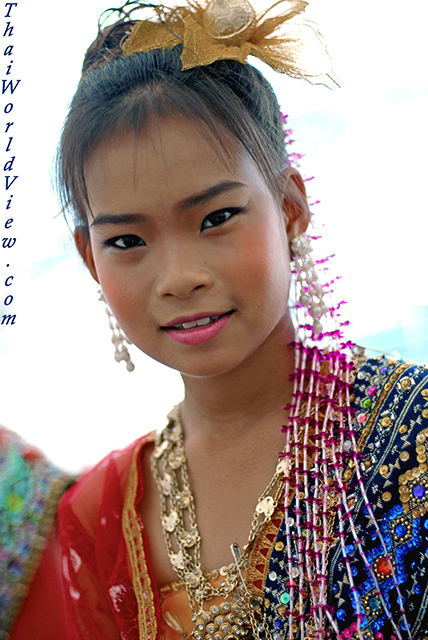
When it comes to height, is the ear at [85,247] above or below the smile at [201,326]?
above

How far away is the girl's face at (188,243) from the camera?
1.05m

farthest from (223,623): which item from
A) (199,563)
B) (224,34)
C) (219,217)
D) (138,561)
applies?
(224,34)

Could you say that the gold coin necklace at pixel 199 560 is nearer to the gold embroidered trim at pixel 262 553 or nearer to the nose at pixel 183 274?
the gold embroidered trim at pixel 262 553

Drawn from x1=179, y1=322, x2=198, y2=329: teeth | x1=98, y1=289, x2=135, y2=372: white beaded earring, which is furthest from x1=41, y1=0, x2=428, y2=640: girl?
x1=98, y1=289, x2=135, y2=372: white beaded earring

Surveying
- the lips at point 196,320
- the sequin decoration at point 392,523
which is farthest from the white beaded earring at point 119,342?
the sequin decoration at point 392,523

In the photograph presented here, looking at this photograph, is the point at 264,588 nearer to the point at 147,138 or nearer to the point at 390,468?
the point at 390,468

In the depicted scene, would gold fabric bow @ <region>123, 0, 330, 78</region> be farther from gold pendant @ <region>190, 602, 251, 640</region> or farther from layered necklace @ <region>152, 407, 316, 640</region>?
gold pendant @ <region>190, 602, 251, 640</region>

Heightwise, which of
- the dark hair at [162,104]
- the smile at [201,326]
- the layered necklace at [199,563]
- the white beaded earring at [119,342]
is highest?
the dark hair at [162,104]

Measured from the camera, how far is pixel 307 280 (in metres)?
1.25

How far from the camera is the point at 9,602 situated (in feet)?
4.03

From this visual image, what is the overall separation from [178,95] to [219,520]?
29.9 inches

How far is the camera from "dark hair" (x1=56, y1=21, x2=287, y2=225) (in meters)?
1.11

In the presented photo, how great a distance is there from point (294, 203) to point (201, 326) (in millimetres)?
330

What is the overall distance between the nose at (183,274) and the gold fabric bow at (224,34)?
32 cm
